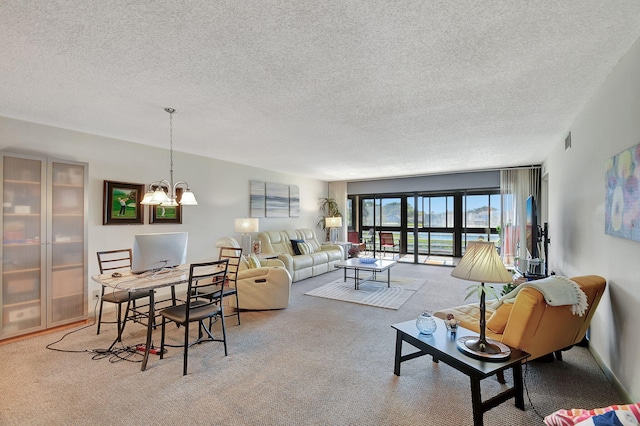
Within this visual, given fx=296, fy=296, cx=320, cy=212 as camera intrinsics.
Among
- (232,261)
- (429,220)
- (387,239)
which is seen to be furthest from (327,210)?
(232,261)

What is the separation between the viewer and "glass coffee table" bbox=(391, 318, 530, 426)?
1.79 m

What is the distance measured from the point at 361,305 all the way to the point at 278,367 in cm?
209

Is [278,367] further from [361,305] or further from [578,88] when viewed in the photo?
[578,88]

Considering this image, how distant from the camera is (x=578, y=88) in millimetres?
2600

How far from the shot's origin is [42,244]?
3395 mm

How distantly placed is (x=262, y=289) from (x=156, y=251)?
1.69 metres

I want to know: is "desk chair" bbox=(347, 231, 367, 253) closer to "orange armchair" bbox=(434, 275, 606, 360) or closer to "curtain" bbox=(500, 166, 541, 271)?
"curtain" bbox=(500, 166, 541, 271)

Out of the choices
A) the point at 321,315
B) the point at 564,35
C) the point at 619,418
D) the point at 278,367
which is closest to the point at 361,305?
the point at 321,315

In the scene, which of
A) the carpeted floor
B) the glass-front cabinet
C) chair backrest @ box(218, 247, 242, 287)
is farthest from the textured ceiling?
the carpeted floor

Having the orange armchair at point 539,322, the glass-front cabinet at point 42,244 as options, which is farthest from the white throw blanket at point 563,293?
the glass-front cabinet at point 42,244

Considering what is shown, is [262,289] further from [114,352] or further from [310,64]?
[310,64]

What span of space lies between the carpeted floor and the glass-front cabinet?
31 cm

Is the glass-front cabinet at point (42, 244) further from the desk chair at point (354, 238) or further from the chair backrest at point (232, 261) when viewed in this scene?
the desk chair at point (354, 238)

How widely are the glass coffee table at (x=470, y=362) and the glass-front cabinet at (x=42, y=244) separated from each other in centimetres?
388
